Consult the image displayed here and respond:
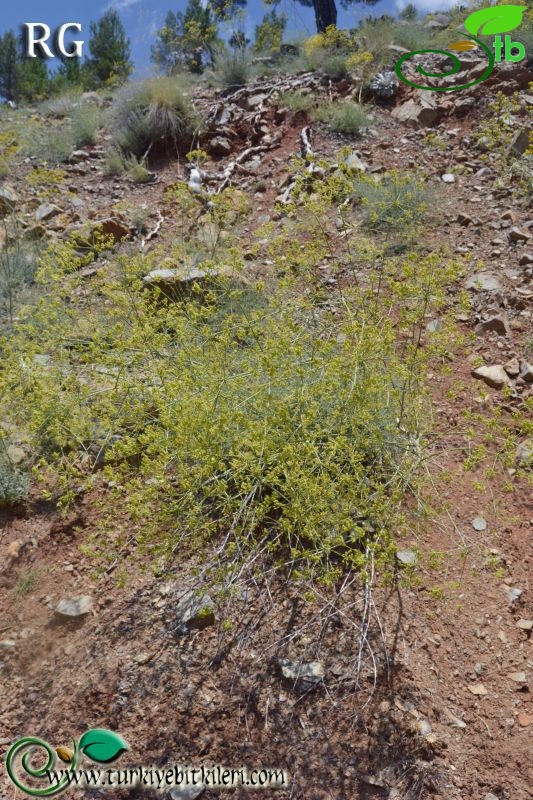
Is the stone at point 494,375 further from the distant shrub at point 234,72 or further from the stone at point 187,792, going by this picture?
the distant shrub at point 234,72

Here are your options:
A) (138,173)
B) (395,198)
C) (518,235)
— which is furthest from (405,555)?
(138,173)

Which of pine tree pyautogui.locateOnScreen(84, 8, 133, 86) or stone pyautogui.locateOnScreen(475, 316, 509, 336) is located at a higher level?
pine tree pyautogui.locateOnScreen(84, 8, 133, 86)

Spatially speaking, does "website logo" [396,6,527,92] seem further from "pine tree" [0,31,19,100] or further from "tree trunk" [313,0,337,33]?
"pine tree" [0,31,19,100]

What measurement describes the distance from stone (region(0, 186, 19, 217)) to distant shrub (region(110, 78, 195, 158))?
1.62 m

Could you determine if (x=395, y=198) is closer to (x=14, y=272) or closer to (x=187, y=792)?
(x=14, y=272)

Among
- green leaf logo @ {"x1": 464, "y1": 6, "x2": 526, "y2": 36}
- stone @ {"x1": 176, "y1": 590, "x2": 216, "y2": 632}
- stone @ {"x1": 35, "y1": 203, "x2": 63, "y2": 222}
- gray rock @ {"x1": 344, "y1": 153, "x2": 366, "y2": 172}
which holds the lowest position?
stone @ {"x1": 176, "y1": 590, "x2": 216, "y2": 632}

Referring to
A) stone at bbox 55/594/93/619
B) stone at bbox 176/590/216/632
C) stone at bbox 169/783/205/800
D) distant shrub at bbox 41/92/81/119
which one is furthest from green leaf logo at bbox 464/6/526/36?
stone at bbox 169/783/205/800

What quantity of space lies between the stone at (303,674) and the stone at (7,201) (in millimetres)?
5072

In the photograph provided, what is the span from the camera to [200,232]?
472 centimetres

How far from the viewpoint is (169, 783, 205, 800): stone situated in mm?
1726

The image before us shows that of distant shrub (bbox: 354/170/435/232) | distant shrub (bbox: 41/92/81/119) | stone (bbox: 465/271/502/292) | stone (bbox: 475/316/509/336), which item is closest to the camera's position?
stone (bbox: 475/316/509/336)

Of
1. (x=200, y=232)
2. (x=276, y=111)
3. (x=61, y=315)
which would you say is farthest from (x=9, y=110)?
(x=61, y=315)

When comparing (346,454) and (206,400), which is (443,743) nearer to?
(346,454)

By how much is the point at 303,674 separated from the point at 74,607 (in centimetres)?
102
